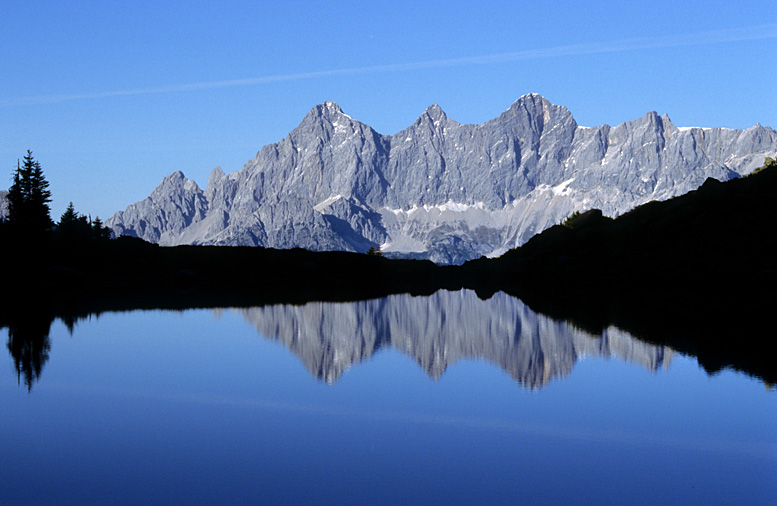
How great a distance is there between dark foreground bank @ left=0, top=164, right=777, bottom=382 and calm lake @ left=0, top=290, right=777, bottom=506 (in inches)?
364

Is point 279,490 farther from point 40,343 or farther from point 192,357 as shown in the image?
point 40,343

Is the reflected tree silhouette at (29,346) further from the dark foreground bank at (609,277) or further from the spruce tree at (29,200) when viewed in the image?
the spruce tree at (29,200)

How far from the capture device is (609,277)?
157875 millimetres

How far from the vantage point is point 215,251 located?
198250 mm

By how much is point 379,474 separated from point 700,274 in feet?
367

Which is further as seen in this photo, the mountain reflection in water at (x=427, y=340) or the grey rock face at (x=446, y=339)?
the grey rock face at (x=446, y=339)

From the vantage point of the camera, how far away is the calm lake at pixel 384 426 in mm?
23625

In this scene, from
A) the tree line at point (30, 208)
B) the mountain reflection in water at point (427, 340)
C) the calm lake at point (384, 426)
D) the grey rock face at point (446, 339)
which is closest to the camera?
the calm lake at point (384, 426)

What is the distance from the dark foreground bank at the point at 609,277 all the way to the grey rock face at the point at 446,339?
13.6 ft

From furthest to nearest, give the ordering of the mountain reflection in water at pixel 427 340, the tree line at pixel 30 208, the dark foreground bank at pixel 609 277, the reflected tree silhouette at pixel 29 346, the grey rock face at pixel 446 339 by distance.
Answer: the tree line at pixel 30 208, the dark foreground bank at pixel 609 277, the grey rock face at pixel 446 339, the mountain reflection in water at pixel 427 340, the reflected tree silhouette at pixel 29 346

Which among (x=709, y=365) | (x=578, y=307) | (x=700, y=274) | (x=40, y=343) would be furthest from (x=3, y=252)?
(x=709, y=365)

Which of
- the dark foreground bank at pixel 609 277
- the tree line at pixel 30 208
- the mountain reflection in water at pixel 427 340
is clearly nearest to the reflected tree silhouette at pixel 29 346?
the mountain reflection in water at pixel 427 340

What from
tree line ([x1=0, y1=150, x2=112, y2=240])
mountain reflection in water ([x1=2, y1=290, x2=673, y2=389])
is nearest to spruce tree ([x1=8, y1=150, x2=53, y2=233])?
Result: tree line ([x1=0, y1=150, x2=112, y2=240])

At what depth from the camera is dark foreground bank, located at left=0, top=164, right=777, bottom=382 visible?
67.9 meters
